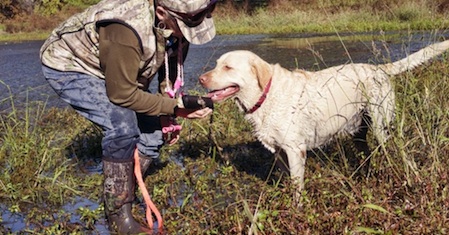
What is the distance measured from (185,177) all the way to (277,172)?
0.84m

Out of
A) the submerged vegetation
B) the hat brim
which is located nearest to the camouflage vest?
the hat brim

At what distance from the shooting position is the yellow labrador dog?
4297 millimetres

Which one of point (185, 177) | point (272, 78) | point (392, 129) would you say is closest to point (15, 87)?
point (185, 177)

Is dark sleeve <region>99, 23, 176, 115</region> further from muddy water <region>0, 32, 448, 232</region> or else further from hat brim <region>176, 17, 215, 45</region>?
muddy water <region>0, 32, 448, 232</region>

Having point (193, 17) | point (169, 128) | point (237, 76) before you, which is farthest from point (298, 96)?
point (193, 17)

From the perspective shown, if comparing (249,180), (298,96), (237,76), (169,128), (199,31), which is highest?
(199,31)

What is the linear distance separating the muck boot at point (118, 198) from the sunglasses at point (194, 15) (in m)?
1.07

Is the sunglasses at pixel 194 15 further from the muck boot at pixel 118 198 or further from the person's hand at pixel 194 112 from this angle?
the muck boot at pixel 118 198

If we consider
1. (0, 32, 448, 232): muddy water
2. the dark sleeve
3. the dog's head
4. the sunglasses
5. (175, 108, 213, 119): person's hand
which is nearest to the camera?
the dark sleeve

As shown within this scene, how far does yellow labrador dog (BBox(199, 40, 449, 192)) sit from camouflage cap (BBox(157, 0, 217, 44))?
1.92 ft

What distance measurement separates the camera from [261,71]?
170 inches

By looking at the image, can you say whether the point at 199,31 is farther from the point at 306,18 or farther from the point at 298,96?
the point at 306,18

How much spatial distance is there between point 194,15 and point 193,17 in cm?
4

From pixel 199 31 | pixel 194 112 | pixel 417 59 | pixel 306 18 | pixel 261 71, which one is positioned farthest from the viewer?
pixel 306 18
